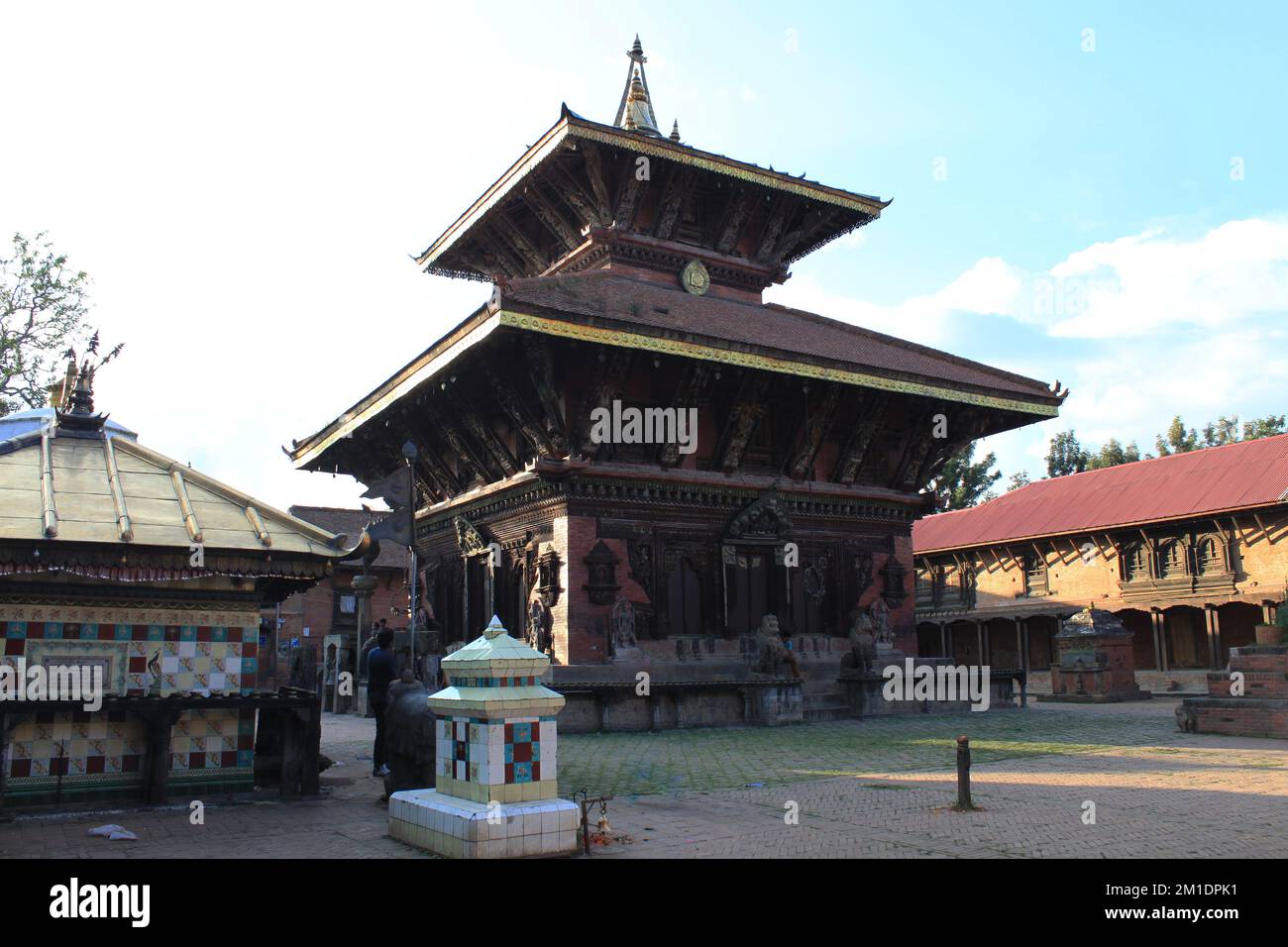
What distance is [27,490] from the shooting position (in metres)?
9.06

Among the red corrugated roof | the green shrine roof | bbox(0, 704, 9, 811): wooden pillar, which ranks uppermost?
the red corrugated roof

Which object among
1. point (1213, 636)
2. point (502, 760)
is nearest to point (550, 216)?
point (502, 760)

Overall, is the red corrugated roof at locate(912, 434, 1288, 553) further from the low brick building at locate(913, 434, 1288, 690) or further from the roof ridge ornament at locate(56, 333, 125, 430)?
the roof ridge ornament at locate(56, 333, 125, 430)

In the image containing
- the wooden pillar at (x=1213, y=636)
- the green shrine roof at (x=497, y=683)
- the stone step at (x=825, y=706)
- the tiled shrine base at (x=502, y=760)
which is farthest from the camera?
the wooden pillar at (x=1213, y=636)

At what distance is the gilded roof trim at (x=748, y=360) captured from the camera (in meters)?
17.2

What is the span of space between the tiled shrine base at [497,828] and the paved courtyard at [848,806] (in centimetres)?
24

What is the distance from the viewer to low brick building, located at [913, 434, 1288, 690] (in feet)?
104

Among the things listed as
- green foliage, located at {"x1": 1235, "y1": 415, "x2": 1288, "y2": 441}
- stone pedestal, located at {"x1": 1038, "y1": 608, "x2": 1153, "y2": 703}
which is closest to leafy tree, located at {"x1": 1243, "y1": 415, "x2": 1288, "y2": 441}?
green foliage, located at {"x1": 1235, "y1": 415, "x2": 1288, "y2": 441}

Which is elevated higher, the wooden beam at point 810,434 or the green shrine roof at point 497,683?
the wooden beam at point 810,434

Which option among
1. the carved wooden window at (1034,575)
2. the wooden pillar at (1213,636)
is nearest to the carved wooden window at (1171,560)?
the wooden pillar at (1213,636)

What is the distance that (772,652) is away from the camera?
18891 mm

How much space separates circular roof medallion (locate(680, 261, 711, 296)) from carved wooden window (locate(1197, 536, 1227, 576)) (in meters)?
20.0

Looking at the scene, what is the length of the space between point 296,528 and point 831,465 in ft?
51.1

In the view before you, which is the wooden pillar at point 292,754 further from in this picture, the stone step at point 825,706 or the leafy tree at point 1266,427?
the leafy tree at point 1266,427
